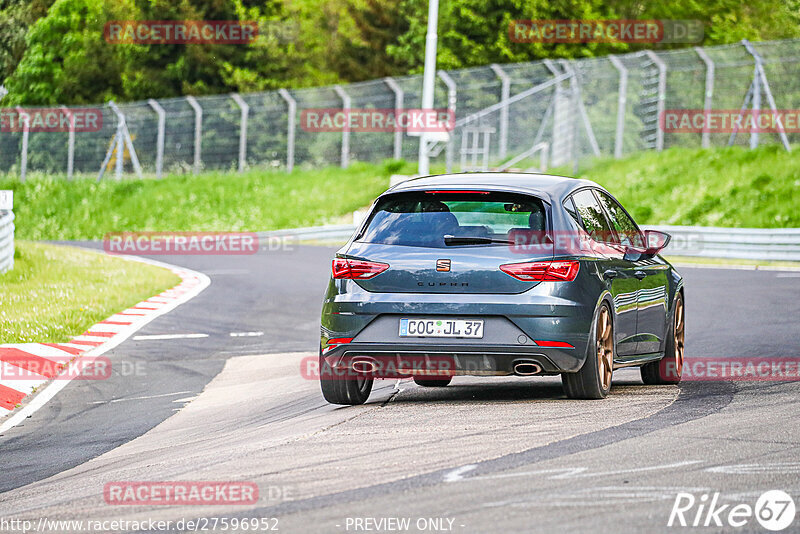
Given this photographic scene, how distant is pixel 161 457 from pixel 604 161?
3086 cm

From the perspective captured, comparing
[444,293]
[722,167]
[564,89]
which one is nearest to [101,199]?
[564,89]

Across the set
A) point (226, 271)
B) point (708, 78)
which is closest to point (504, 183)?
point (226, 271)

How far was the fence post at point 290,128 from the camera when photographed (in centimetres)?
4459

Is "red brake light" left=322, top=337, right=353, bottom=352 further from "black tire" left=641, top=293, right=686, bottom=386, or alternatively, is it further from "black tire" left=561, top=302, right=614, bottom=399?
"black tire" left=641, top=293, right=686, bottom=386

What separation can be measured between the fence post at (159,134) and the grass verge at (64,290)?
1944 cm

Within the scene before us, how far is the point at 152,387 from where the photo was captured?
38.2 feet

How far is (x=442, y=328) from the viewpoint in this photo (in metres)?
8.58

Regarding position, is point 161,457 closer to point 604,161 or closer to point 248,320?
point 248,320

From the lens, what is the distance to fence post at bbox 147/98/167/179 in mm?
46906

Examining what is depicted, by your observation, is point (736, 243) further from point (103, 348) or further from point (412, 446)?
point (412, 446)

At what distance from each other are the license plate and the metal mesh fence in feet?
82.3

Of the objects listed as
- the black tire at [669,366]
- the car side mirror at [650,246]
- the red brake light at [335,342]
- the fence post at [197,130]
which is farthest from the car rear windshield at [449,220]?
the fence post at [197,130]

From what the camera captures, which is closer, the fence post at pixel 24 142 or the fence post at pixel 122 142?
the fence post at pixel 122 142

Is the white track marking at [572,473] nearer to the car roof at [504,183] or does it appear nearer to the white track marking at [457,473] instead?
the white track marking at [457,473]
